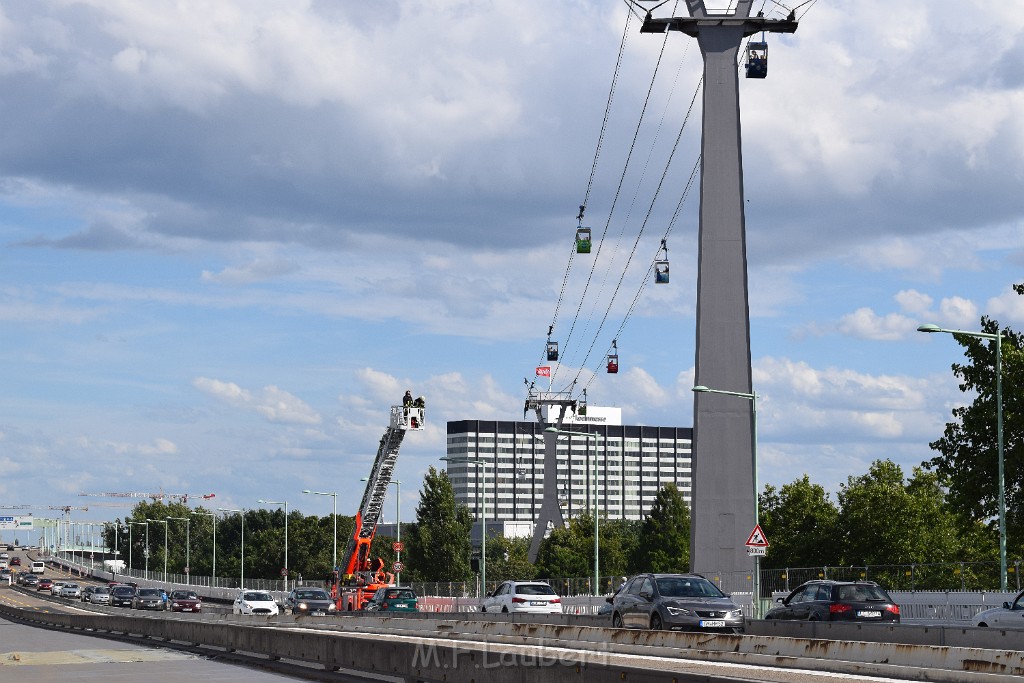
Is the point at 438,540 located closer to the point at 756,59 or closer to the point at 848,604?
the point at 756,59

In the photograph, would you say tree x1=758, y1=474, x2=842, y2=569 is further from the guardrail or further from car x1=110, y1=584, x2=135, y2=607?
the guardrail

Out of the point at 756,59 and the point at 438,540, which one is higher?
the point at 756,59

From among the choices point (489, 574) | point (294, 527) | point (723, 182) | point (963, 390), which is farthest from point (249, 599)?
point (294, 527)

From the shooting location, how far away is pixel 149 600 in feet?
283

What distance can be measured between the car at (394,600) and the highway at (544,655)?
14823 mm

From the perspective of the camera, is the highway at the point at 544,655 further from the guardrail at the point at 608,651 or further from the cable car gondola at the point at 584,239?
the cable car gondola at the point at 584,239

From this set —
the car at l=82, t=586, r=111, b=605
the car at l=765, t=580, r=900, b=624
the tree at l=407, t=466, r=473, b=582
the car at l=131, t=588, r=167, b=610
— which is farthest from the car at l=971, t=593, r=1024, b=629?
the tree at l=407, t=466, r=473, b=582

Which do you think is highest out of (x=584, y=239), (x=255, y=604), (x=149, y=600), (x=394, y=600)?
(x=584, y=239)

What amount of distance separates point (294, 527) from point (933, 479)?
9438 centimetres

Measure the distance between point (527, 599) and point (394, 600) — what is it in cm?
748

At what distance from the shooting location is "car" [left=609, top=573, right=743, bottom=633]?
101 feet

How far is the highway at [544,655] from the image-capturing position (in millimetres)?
17984

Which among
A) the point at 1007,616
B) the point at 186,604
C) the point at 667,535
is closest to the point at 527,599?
the point at 1007,616

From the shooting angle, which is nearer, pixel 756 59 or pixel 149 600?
pixel 756 59
